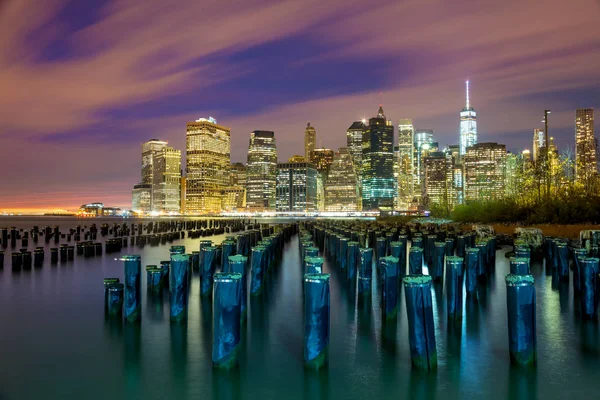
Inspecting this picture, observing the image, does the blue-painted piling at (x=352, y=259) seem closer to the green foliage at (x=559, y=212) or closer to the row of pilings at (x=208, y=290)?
the row of pilings at (x=208, y=290)

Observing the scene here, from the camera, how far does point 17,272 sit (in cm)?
1712

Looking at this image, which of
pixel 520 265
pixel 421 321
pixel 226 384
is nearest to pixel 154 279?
pixel 226 384

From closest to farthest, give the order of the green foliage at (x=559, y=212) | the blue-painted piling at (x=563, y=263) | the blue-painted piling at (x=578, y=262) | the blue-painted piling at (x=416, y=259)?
the blue-painted piling at (x=578, y=262)
the blue-painted piling at (x=416, y=259)
the blue-painted piling at (x=563, y=263)
the green foliage at (x=559, y=212)

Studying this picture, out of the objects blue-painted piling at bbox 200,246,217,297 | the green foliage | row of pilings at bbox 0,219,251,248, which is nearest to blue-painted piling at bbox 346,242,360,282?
blue-painted piling at bbox 200,246,217,297

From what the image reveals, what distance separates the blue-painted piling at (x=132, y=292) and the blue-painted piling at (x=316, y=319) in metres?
4.13

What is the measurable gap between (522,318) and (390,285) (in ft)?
9.43

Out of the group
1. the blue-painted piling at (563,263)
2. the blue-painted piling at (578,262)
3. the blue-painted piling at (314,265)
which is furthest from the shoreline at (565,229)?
the blue-painted piling at (314,265)

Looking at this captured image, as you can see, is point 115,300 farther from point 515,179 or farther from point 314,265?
point 515,179

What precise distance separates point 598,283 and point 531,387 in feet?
18.5

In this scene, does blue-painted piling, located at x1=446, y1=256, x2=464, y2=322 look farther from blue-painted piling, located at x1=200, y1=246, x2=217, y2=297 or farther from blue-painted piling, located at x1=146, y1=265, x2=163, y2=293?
blue-painted piling, located at x1=146, y1=265, x2=163, y2=293

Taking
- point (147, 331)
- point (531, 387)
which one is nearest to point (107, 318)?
point (147, 331)

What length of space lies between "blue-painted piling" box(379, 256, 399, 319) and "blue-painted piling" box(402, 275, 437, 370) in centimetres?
225

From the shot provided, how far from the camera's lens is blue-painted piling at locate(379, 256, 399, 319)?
340 inches

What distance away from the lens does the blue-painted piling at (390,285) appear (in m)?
8.65
